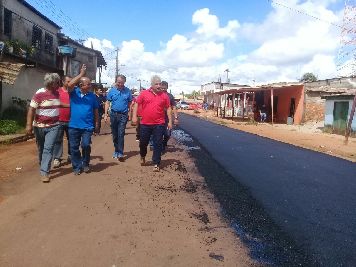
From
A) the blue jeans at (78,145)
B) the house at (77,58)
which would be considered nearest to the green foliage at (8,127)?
the blue jeans at (78,145)

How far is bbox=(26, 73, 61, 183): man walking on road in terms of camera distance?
664cm

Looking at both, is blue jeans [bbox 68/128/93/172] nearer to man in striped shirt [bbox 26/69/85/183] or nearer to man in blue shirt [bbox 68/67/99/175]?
man in blue shirt [bbox 68/67/99/175]

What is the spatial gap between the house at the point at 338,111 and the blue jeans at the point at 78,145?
21.1m

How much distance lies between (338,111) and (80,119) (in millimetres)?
22356

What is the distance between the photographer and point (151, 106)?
26.4 ft

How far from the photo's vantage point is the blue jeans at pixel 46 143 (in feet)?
21.8

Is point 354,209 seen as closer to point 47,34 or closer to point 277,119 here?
point 47,34

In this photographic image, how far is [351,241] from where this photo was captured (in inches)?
178

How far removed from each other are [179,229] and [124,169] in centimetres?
361

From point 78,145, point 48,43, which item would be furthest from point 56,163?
point 48,43

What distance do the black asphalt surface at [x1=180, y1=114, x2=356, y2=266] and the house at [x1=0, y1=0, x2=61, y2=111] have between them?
29.0 ft

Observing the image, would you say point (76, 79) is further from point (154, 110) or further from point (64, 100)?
point (154, 110)

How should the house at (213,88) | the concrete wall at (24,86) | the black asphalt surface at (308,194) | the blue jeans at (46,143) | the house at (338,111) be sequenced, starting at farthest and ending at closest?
the house at (213,88)
the house at (338,111)
the concrete wall at (24,86)
the blue jeans at (46,143)
the black asphalt surface at (308,194)

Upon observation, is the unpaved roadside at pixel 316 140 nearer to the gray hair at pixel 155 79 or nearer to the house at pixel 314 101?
the house at pixel 314 101
